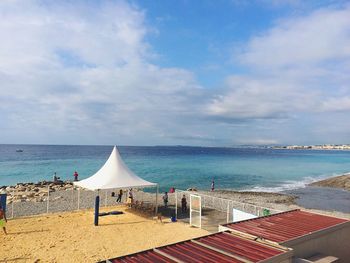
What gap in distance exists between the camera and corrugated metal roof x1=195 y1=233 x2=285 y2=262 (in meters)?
6.40

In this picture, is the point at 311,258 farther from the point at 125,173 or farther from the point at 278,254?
the point at 125,173

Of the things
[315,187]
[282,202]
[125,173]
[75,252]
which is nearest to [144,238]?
[75,252]

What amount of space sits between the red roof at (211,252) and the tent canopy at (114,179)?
9.97 m

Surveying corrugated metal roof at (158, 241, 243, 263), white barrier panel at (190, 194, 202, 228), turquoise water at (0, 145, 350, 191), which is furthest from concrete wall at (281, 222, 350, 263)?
turquoise water at (0, 145, 350, 191)

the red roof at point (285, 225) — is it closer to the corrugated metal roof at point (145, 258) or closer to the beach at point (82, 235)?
the corrugated metal roof at point (145, 258)

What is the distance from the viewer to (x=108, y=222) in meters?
15.5

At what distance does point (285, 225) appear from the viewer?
8.97m

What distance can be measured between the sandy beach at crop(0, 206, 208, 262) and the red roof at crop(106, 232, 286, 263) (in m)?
4.76

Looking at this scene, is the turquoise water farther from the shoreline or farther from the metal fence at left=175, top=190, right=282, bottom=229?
the metal fence at left=175, top=190, right=282, bottom=229

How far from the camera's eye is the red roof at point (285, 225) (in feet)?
25.8

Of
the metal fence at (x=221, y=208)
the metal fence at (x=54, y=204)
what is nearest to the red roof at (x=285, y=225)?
the metal fence at (x=221, y=208)

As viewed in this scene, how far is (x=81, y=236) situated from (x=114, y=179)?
15.5 feet

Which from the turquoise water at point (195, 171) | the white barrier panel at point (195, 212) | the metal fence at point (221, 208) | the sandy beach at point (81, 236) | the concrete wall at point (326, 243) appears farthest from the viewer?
the turquoise water at point (195, 171)

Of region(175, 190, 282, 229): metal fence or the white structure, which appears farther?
the white structure
